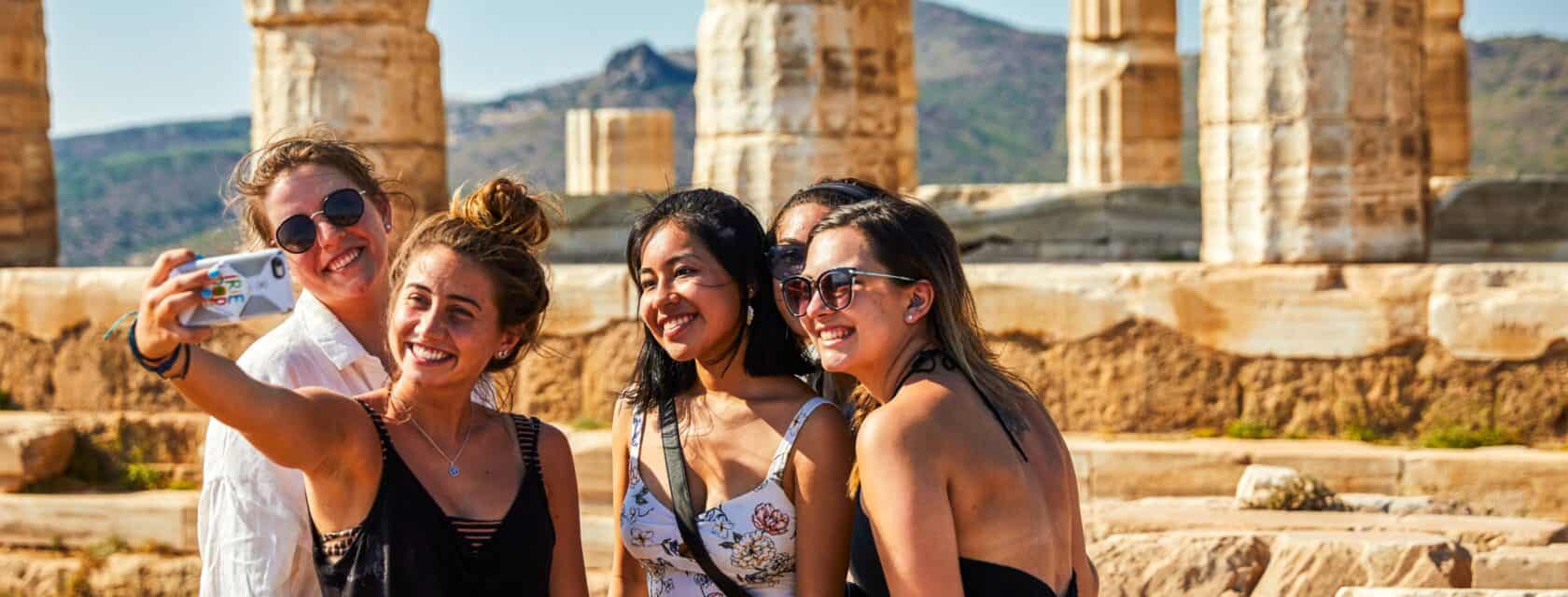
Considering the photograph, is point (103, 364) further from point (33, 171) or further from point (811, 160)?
point (811, 160)

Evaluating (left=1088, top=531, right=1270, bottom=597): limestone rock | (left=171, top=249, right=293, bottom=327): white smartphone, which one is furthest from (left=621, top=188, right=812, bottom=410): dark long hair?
(left=1088, top=531, right=1270, bottom=597): limestone rock

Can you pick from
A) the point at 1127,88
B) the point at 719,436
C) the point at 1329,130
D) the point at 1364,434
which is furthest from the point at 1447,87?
the point at 719,436

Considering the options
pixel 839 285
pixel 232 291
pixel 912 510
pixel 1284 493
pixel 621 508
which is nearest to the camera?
pixel 232 291

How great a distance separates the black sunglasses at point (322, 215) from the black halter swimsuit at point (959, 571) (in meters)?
1.18

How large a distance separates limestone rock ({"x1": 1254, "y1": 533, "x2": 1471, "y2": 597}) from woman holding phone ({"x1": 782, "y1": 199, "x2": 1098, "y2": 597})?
259cm

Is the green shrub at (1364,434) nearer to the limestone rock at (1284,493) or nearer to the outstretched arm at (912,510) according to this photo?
the limestone rock at (1284,493)

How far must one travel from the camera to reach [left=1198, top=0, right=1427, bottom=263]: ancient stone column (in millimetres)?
8781

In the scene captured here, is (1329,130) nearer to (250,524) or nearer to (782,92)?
(782,92)

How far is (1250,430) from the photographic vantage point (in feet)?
28.5

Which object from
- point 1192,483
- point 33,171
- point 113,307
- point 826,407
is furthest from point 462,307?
point 33,171

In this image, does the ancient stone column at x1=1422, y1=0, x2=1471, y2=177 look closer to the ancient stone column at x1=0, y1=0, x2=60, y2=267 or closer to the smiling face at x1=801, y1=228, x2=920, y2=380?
the ancient stone column at x1=0, y1=0, x2=60, y2=267

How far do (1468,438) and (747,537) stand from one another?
19.2 feet

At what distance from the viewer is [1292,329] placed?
8.61 m

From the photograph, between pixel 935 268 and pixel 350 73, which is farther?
pixel 350 73
